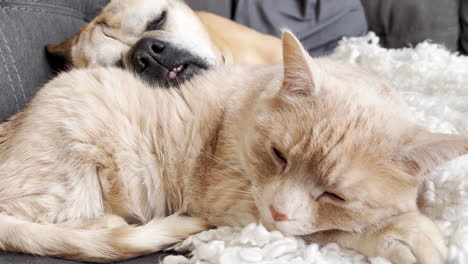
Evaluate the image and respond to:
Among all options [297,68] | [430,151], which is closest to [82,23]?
[297,68]

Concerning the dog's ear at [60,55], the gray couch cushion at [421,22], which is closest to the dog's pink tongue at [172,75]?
the dog's ear at [60,55]

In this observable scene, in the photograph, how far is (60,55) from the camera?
1559 millimetres

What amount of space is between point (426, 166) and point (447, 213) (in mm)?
169

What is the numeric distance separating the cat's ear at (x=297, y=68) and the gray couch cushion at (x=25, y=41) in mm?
875

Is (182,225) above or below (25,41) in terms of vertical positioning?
below

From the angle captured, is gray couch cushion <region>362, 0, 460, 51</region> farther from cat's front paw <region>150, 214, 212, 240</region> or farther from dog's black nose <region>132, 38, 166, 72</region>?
cat's front paw <region>150, 214, 212, 240</region>

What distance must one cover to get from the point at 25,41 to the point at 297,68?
1.02 metres

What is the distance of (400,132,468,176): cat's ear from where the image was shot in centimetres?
70

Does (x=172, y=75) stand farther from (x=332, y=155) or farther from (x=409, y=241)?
(x=409, y=241)

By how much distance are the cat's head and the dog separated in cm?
60

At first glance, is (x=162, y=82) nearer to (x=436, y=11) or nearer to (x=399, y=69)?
(x=399, y=69)

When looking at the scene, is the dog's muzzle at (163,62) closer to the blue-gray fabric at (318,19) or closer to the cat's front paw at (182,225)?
the cat's front paw at (182,225)

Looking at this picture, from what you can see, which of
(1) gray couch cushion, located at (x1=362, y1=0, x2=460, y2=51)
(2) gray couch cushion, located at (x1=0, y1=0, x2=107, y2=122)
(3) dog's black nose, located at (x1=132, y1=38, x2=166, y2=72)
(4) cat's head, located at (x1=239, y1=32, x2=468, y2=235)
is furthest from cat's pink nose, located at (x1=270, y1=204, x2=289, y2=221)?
(1) gray couch cushion, located at (x1=362, y1=0, x2=460, y2=51)

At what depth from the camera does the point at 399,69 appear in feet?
5.52
